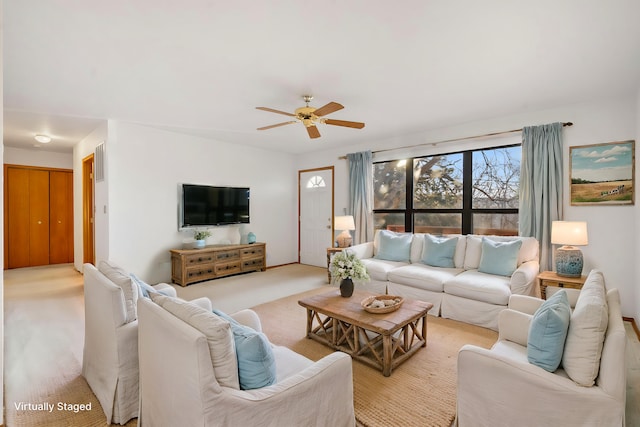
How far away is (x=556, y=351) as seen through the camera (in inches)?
57.7

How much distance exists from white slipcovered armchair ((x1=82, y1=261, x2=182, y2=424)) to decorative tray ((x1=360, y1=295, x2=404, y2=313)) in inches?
66.6

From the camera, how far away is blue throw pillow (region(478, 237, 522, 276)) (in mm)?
3494

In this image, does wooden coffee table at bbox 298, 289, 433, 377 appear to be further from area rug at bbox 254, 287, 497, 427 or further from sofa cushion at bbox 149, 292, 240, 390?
sofa cushion at bbox 149, 292, 240, 390

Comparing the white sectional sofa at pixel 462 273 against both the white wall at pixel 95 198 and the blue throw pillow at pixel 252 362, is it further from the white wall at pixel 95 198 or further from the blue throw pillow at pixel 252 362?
the white wall at pixel 95 198

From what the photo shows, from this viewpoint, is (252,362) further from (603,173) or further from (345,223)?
(603,173)

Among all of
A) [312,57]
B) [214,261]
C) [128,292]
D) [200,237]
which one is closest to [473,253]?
[312,57]

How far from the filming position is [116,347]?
1.78 metres

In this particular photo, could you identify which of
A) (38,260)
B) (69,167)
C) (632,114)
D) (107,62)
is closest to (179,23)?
(107,62)

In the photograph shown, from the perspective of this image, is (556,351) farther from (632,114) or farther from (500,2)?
(632,114)

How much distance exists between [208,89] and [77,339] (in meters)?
2.74

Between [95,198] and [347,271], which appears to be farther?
[95,198]

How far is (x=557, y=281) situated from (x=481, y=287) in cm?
76

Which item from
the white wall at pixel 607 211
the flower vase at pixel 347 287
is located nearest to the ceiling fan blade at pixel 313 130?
the flower vase at pixel 347 287

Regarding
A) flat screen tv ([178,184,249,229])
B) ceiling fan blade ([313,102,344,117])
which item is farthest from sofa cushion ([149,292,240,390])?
flat screen tv ([178,184,249,229])
